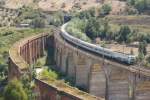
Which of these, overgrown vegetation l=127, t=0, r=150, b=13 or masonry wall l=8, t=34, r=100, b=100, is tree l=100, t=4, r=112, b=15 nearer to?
overgrown vegetation l=127, t=0, r=150, b=13

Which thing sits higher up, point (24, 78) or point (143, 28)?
point (24, 78)

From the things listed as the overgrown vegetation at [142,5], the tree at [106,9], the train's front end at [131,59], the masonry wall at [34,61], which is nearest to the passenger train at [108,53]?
the train's front end at [131,59]

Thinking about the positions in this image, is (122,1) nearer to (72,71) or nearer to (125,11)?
(125,11)

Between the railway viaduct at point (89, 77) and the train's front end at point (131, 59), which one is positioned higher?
the train's front end at point (131, 59)

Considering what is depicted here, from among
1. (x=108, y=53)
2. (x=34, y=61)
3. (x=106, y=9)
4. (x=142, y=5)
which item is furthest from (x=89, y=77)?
(x=142, y=5)

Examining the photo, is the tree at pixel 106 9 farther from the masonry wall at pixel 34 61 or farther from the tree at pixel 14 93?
the tree at pixel 14 93

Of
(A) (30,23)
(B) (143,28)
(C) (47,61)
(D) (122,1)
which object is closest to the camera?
(C) (47,61)

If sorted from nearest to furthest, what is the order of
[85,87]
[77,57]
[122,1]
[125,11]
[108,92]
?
[108,92], [85,87], [77,57], [125,11], [122,1]

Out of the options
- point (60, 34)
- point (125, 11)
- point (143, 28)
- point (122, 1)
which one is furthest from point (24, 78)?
point (122, 1)

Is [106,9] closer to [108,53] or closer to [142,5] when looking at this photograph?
[142,5]
